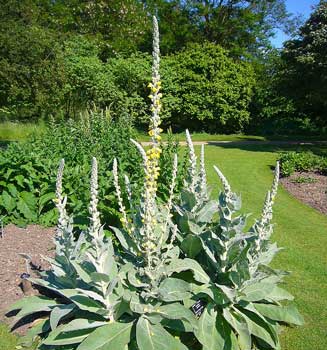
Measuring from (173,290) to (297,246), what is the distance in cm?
336

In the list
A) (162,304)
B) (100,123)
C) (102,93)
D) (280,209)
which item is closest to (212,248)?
(162,304)

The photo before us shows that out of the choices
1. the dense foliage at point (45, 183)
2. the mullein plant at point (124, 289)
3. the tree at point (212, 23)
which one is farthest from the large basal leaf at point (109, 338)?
the tree at point (212, 23)

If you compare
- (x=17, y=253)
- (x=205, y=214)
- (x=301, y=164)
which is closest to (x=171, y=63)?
(x=301, y=164)

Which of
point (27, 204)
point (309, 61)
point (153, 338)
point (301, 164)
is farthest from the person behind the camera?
point (309, 61)

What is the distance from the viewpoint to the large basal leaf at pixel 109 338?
2.97 meters

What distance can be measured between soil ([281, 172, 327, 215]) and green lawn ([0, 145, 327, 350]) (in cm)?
22

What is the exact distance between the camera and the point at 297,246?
5.99 meters

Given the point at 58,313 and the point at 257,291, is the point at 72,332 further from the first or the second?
the point at 257,291

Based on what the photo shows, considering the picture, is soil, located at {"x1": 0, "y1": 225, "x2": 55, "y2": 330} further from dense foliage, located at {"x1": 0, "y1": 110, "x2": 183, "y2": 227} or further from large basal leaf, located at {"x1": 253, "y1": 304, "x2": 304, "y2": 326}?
large basal leaf, located at {"x1": 253, "y1": 304, "x2": 304, "y2": 326}

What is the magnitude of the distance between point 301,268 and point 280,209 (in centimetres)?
280

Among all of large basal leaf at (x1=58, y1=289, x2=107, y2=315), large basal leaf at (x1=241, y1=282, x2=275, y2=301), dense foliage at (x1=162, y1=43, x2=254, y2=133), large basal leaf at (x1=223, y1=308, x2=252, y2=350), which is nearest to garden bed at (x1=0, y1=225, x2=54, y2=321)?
large basal leaf at (x1=58, y1=289, x2=107, y2=315)

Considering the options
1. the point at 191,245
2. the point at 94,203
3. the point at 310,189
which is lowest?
the point at 310,189

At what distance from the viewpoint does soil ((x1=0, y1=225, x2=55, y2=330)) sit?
13.7ft

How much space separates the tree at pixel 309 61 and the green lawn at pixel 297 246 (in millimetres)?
4699
